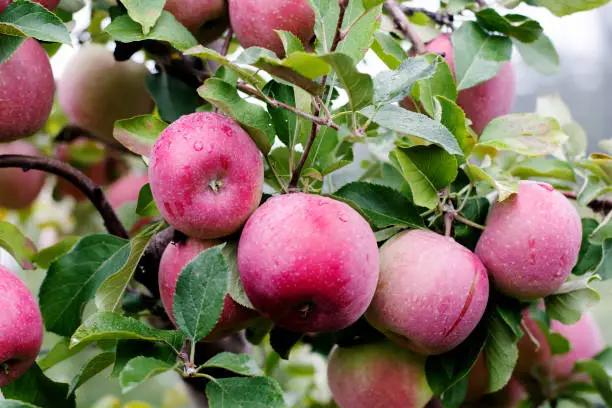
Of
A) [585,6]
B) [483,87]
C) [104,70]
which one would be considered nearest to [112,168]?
[104,70]

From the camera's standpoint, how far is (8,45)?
0.64 meters

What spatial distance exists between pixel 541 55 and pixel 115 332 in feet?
2.18

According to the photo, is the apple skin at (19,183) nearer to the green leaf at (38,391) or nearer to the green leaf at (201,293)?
the green leaf at (38,391)

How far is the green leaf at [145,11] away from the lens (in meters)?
0.68

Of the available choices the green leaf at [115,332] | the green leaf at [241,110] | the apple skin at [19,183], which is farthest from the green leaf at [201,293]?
the apple skin at [19,183]

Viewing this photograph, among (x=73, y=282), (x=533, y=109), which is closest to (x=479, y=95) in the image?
(x=73, y=282)

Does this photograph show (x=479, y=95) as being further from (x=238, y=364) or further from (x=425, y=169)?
(x=238, y=364)

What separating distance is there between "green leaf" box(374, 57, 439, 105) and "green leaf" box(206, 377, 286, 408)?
244mm

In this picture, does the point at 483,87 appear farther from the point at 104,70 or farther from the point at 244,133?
the point at 104,70

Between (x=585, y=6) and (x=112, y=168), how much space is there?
0.90 meters

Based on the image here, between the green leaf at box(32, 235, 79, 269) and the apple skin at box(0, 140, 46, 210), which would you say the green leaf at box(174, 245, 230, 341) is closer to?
the green leaf at box(32, 235, 79, 269)

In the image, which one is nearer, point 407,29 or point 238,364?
point 238,364

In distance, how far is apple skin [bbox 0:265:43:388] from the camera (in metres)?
0.59

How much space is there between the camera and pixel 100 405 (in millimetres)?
1189
